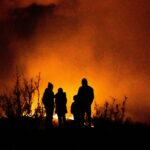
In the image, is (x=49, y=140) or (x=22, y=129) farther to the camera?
(x=22, y=129)

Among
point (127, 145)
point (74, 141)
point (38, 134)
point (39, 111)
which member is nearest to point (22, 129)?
point (38, 134)

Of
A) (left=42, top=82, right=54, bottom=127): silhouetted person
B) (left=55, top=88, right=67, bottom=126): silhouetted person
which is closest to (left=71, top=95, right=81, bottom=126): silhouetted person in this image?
(left=55, top=88, right=67, bottom=126): silhouetted person

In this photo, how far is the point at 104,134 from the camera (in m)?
24.8

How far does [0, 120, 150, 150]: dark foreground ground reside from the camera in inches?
901

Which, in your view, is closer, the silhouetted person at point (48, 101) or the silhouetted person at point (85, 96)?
the silhouetted person at point (85, 96)

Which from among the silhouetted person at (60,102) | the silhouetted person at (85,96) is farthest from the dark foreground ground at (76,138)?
the silhouetted person at (60,102)

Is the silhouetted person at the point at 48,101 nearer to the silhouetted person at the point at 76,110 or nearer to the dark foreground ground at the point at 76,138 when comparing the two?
the silhouetted person at the point at 76,110

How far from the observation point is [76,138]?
24.1m

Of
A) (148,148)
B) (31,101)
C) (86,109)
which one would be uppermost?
(31,101)

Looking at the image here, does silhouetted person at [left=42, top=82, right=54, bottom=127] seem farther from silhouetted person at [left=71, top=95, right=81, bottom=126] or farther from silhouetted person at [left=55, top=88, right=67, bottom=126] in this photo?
silhouetted person at [left=71, top=95, right=81, bottom=126]

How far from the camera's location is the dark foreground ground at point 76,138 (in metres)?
22.9

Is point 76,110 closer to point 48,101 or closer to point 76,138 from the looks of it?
point 48,101

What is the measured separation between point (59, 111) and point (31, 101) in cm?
2341

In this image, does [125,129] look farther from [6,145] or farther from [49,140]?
[6,145]
